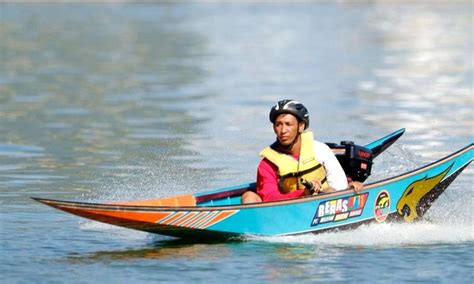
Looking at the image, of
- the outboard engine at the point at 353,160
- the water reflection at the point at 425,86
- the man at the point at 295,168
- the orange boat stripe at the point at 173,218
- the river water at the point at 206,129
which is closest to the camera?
the river water at the point at 206,129

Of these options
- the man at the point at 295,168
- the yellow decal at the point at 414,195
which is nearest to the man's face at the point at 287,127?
the man at the point at 295,168

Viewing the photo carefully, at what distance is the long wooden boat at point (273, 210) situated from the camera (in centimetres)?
1382

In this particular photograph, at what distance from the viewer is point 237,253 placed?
13961mm

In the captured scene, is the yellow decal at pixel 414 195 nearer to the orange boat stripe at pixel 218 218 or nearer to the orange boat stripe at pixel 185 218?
the orange boat stripe at pixel 218 218

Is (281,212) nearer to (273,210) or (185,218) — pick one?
(273,210)

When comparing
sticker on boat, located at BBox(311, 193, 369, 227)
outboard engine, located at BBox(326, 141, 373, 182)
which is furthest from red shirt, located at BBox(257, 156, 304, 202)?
outboard engine, located at BBox(326, 141, 373, 182)

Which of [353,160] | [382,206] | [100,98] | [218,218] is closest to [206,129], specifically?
[100,98]

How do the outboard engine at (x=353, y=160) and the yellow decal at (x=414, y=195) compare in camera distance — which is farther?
the outboard engine at (x=353, y=160)

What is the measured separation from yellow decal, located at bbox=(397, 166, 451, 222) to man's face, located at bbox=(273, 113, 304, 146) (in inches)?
56.9

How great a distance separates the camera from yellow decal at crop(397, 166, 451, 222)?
594 inches

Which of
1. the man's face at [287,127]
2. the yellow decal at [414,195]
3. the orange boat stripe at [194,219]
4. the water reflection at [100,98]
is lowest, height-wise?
the orange boat stripe at [194,219]

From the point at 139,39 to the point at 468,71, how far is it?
2221cm

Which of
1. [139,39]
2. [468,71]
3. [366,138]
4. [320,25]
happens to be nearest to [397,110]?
[366,138]

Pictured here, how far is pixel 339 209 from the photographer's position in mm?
14516
